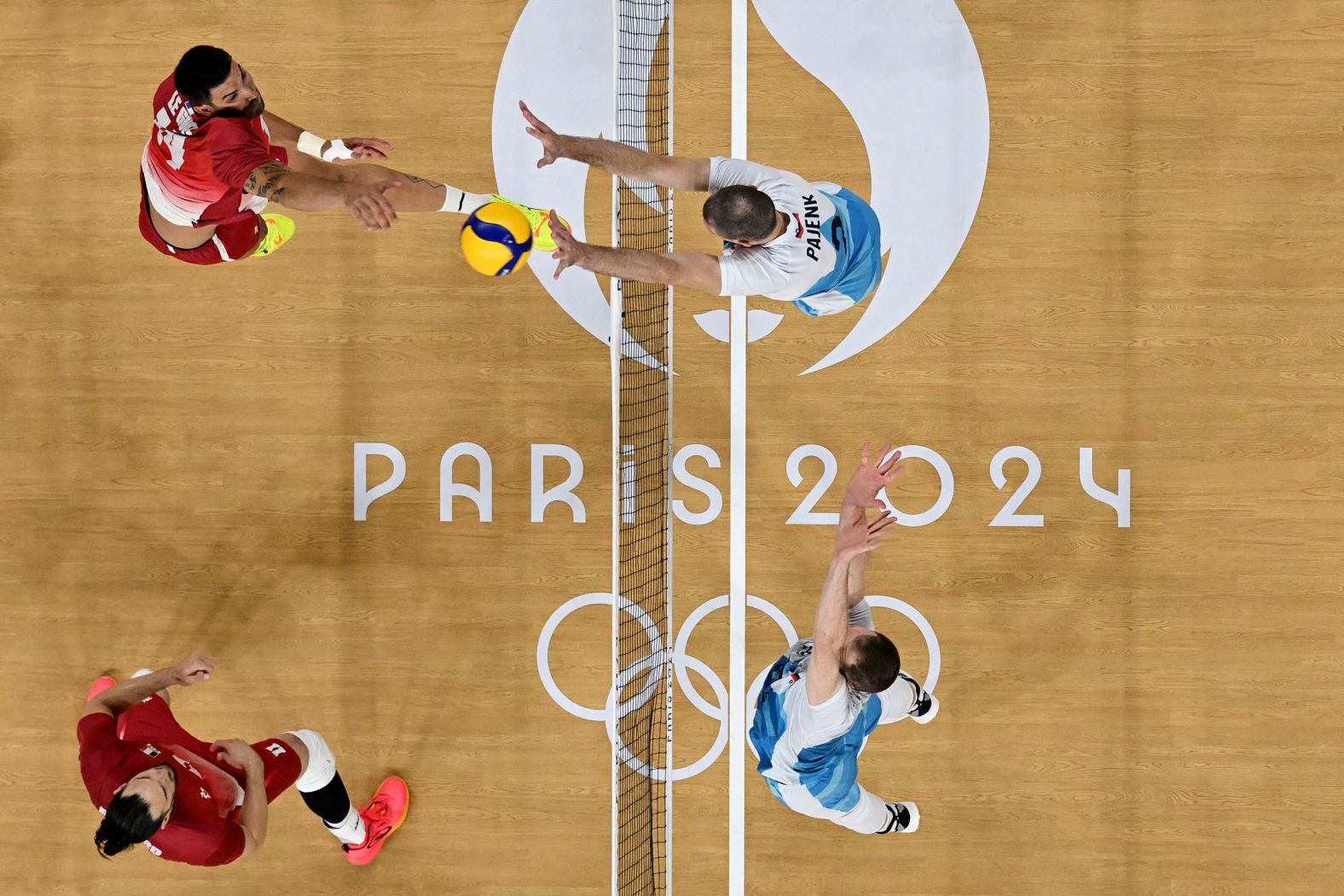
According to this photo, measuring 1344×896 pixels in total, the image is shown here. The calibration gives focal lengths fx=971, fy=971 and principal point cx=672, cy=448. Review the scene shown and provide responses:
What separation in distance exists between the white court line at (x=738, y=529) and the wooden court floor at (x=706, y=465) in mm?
82

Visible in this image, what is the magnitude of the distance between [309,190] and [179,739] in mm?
3170

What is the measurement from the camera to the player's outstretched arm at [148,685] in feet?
18.4

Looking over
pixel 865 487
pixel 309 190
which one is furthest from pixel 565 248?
pixel 865 487

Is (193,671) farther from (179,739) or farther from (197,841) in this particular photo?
(197,841)

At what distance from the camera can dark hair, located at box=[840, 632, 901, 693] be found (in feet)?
16.0

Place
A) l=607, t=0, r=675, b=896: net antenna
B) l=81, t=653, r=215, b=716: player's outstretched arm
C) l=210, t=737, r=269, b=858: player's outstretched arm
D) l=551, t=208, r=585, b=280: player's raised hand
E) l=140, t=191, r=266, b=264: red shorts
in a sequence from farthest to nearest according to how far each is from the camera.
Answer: l=607, t=0, r=675, b=896: net antenna
l=140, t=191, r=266, b=264: red shorts
l=81, t=653, r=215, b=716: player's outstretched arm
l=210, t=737, r=269, b=858: player's outstretched arm
l=551, t=208, r=585, b=280: player's raised hand

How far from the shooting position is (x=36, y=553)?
6883 millimetres

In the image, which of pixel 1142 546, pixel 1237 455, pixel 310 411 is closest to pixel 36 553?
pixel 310 411

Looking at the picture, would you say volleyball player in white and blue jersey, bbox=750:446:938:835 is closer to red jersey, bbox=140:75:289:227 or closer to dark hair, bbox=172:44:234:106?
red jersey, bbox=140:75:289:227

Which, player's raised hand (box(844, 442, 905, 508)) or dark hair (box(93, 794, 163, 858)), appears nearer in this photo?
dark hair (box(93, 794, 163, 858))

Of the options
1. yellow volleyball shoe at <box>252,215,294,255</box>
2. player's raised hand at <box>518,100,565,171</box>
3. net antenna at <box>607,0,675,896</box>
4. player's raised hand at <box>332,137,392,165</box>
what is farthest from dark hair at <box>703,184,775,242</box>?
yellow volleyball shoe at <box>252,215,294,255</box>

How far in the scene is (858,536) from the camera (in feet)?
16.1

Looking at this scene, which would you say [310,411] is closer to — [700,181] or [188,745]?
[188,745]

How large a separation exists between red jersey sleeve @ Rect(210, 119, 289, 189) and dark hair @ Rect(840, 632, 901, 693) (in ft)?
13.2
